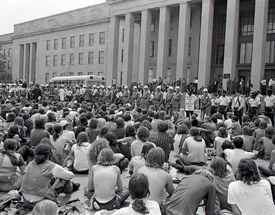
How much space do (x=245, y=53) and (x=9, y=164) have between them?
116 ft

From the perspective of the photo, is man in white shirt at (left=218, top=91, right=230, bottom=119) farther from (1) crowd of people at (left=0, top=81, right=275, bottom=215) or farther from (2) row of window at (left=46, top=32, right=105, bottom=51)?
(2) row of window at (left=46, top=32, right=105, bottom=51)

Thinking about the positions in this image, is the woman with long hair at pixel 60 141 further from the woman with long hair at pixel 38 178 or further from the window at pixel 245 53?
the window at pixel 245 53

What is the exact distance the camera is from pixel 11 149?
6.71m

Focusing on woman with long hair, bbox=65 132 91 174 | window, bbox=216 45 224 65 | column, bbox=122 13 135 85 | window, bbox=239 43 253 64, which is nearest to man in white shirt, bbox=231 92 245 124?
woman with long hair, bbox=65 132 91 174

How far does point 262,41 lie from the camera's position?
95.8 ft

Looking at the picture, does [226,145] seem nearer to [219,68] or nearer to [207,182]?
[207,182]

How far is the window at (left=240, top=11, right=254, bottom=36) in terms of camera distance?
37.4 metres

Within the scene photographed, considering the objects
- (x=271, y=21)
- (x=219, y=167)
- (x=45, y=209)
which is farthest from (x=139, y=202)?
(x=271, y=21)

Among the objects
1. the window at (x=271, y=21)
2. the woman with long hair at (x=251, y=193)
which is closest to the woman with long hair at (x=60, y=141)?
the woman with long hair at (x=251, y=193)

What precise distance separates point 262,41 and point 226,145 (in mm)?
23889

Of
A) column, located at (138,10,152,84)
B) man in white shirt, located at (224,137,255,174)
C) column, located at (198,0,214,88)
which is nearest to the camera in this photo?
man in white shirt, located at (224,137,255,174)

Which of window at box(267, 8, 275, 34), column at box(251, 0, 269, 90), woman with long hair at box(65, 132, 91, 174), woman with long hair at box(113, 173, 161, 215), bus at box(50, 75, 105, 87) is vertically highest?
window at box(267, 8, 275, 34)

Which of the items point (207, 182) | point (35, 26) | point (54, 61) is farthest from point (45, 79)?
point (207, 182)

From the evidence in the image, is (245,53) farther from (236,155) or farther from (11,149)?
(11,149)
